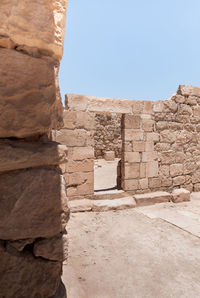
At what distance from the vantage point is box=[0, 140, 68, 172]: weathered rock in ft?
3.25

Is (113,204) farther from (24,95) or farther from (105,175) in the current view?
(105,175)

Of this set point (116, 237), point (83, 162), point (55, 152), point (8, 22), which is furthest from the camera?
point (83, 162)

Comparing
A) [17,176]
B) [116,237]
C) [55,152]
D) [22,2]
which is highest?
[22,2]

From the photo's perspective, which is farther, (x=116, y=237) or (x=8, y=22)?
(x=116, y=237)

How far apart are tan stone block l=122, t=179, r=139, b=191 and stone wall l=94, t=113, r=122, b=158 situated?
25.4ft

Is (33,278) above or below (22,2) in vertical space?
below

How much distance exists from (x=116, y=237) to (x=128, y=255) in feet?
1.77

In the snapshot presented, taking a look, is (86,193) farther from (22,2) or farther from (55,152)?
(22,2)

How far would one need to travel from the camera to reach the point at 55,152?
115cm

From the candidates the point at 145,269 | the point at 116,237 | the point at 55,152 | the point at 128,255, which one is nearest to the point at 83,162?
the point at 116,237

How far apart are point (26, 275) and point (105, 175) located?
324 inches

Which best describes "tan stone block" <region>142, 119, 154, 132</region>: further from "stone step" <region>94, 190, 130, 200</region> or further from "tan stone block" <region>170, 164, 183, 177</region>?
"stone step" <region>94, 190, 130, 200</region>

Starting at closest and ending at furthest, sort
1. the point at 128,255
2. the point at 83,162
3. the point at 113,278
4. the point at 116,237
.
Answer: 1. the point at 113,278
2. the point at 128,255
3. the point at 116,237
4. the point at 83,162

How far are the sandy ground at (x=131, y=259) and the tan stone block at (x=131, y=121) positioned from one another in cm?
228
